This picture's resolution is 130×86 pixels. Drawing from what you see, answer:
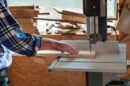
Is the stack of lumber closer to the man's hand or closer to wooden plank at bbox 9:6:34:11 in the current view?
wooden plank at bbox 9:6:34:11

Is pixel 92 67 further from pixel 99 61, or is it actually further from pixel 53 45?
pixel 53 45

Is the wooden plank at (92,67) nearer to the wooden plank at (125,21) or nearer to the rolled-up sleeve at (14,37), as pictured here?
the rolled-up sleeve at (14,37)

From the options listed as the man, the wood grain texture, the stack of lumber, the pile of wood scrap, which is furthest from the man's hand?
the stack of lumber

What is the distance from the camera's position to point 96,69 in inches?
56.3

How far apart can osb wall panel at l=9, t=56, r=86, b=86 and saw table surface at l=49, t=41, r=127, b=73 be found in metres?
1.04

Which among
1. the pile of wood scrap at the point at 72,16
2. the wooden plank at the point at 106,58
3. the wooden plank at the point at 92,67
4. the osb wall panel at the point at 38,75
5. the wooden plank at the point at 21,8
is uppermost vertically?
the wooden plank at the point at 21,8

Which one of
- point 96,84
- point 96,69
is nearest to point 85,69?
point 96,69

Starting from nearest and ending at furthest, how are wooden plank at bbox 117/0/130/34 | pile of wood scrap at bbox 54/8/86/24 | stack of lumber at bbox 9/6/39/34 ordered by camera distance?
wooden plank at bbox 117/0/130/34
pile of wood scrap at bbox 54/8/86/24
stack of lumber at bbox 9/6/39/34

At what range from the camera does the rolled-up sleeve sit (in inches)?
50.3

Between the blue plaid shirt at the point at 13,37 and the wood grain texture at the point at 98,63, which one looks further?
the wood grain texture at the point at 98,63

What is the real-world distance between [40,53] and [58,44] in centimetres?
28

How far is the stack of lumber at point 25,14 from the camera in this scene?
2.75 meters

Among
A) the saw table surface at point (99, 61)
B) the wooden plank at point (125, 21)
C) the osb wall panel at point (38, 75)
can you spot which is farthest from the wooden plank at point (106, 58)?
the osb wall panel at point (38, 75)

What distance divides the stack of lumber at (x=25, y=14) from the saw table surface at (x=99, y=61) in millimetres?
976
